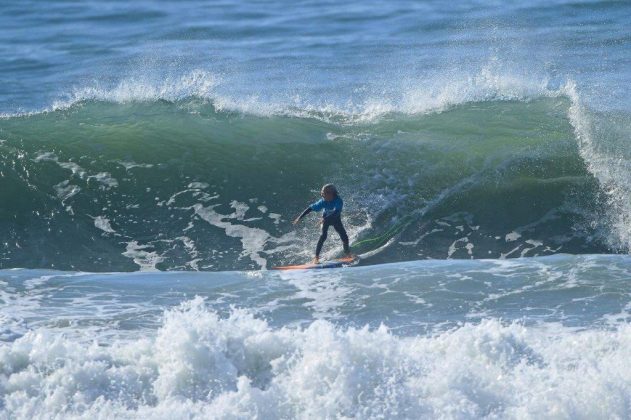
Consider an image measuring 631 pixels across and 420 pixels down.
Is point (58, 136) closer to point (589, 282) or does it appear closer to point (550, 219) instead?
point (550, 219)

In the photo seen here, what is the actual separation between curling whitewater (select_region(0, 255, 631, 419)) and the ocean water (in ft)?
0.08

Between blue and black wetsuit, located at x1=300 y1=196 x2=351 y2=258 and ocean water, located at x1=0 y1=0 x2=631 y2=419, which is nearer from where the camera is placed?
ocean water, located at x1=0 y1=0 x2=631 y2=419

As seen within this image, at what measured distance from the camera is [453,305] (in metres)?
10.7

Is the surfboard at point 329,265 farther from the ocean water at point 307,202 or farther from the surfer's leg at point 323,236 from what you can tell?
the ocean water at point 307,202

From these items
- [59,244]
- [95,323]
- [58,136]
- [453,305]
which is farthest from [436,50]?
[95,323]

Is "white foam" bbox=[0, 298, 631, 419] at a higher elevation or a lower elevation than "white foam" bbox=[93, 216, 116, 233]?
lower

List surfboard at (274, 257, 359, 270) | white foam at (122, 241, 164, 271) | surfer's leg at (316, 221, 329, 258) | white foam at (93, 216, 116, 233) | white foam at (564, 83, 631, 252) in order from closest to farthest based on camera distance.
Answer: surfboard at (274, 257, 359, 270) < surfer's leg at (316, 221, 329, 258) < white foam at (122, 241, 164, 271) < white foam at (564, 83, 631, 252) < white foam at (93, 216, 116, 233)

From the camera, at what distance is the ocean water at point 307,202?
8.38 m

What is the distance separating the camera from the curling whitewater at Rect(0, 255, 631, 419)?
8.09 m

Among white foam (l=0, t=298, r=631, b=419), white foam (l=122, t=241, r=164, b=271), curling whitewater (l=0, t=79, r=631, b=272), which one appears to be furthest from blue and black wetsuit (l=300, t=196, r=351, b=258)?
white foam (l=0, t=298, r=631, b=419)

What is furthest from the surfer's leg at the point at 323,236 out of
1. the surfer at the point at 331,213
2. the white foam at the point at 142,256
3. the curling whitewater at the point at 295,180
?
the white foam at the point at 142,256

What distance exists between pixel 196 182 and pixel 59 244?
265 cm

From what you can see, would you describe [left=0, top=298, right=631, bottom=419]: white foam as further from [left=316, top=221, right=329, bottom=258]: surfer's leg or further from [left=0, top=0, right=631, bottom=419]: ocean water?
[left=316, top=221, right=329, bottom=258]: surfer's leg

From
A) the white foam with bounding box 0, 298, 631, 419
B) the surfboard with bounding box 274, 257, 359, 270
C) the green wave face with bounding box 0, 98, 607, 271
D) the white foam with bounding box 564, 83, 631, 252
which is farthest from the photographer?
the green wave face with bounding box 0, 98, 607, 271
